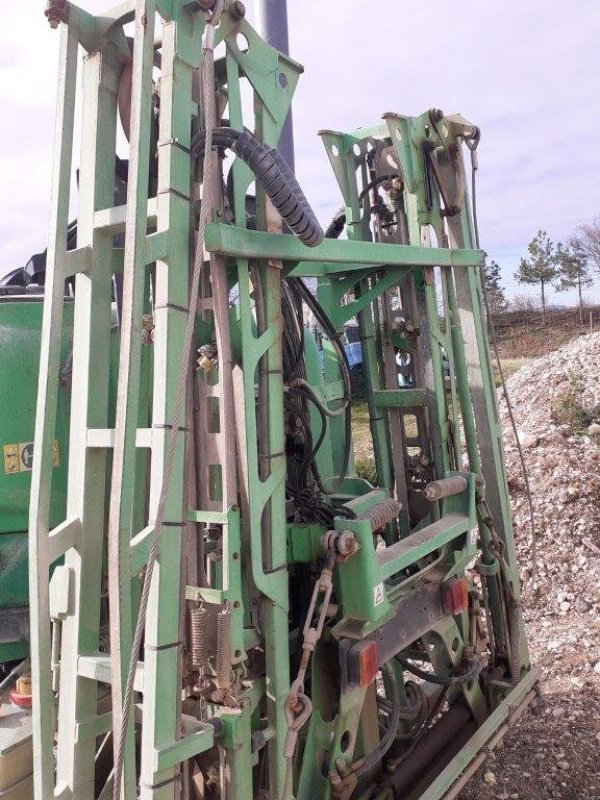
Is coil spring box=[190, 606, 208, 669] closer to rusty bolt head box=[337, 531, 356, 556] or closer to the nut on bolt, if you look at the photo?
rusty bolt head box=[337, 531, 356, 556]

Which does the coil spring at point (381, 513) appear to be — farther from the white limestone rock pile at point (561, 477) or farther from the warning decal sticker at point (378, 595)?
the white limestone rock pile at point (561, 477)

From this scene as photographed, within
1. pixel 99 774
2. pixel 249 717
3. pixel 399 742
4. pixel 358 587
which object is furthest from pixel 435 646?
pixel 99 774

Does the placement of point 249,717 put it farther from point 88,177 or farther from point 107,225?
point 88,177

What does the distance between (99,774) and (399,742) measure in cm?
158

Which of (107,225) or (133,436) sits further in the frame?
(107,225)

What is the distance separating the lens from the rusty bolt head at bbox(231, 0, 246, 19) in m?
2.30

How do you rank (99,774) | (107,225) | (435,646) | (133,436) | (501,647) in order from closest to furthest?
(133,436)
(107,225)
(99,774)
(435,646)
(501,647)

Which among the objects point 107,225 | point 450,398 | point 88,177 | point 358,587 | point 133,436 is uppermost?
point 88,177

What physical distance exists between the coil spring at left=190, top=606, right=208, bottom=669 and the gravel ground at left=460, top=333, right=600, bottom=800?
1.89 meters

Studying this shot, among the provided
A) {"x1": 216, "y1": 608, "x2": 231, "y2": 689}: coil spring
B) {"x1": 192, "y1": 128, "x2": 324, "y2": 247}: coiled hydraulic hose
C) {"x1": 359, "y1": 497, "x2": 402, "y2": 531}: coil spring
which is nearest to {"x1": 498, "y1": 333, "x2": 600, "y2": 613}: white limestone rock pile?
{"x1": 359, "y1": 497, "x2": 402, "y2": 531}: coil spring

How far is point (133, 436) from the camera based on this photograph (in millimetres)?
2041

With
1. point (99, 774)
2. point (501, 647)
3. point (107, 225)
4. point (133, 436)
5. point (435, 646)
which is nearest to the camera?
point (133, 436)

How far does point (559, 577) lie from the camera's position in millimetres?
5809

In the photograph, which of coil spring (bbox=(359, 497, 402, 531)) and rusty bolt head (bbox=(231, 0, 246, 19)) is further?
coil spring (bbox=(359, 497, 402, 531))
